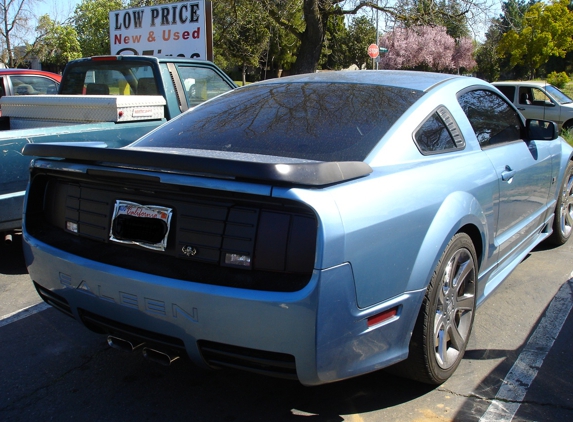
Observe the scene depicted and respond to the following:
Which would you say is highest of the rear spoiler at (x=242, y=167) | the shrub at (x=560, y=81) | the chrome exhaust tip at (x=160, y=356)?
the shrub at (x=560, y=81)

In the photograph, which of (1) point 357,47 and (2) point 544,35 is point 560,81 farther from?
(1) point 357,47

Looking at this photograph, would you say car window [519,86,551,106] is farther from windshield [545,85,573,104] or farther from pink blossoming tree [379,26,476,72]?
pink blossoming tree [379,26,476,72]

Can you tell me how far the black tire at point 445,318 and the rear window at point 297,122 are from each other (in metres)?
0.73

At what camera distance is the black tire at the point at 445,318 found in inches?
107

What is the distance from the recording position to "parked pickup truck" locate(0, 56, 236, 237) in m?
4.69

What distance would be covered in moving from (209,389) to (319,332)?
3.59 ft

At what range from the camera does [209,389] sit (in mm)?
3008

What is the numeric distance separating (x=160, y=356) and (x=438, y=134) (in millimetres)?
1932

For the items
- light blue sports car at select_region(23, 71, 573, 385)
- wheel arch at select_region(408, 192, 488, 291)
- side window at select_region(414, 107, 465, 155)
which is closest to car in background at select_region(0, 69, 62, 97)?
light blue sports car at select_region(23, 71, 573, 385)

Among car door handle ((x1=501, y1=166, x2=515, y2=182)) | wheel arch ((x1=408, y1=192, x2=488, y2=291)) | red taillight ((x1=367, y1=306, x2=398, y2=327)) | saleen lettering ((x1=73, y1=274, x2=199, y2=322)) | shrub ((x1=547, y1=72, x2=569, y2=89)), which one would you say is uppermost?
shrub ((x1=547, y1=72, x2=569, y2=89))

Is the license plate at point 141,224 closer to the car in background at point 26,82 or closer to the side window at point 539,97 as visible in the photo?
the car in background at point 26,82

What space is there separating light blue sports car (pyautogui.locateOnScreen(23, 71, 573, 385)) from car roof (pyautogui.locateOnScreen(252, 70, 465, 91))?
3 centimetres

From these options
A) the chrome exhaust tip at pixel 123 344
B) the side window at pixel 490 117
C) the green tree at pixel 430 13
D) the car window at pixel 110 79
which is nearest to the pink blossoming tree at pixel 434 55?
the green tree at pixel 430 13

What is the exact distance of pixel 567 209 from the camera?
18.4ft
